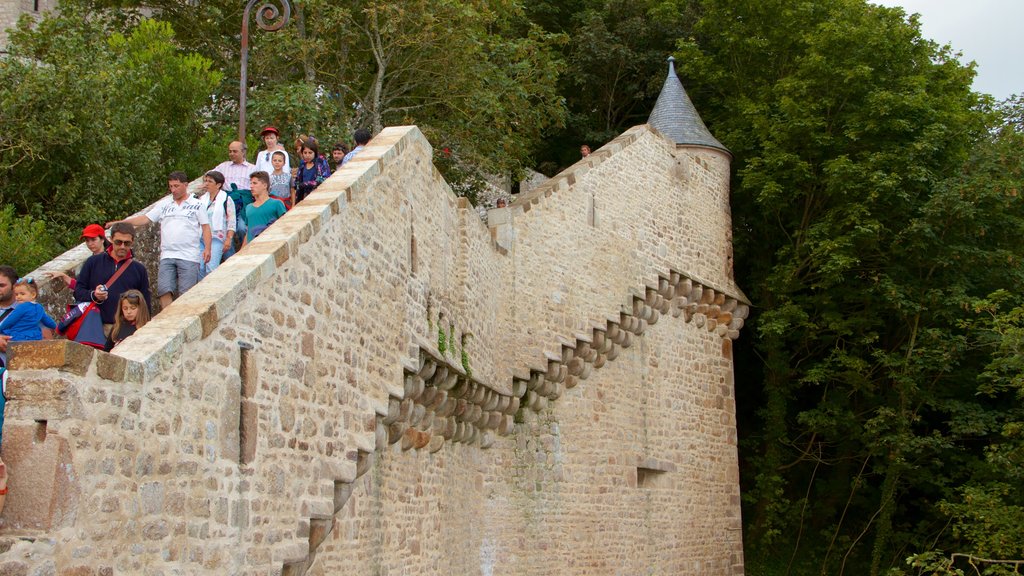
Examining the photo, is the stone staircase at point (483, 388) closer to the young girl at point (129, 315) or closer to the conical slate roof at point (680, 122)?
the young girl at point (129, 315)

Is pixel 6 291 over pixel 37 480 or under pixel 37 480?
over

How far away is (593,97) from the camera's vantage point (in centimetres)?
2806

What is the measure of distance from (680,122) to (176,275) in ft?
41.0

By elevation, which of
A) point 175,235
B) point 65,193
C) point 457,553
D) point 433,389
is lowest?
point 457,553

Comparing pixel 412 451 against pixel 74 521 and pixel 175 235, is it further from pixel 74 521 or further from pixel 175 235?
pixel 74 521

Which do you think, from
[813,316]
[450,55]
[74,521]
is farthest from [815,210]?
[74,521]

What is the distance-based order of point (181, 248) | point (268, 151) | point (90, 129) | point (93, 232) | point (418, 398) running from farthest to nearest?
point (90, 129), point (268, 151), point (418, 398), point (181, 248), point (93, 232)

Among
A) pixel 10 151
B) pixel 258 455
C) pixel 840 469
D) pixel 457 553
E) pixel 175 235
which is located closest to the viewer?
pixel 258 455

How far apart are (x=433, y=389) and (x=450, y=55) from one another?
1019 centimetres

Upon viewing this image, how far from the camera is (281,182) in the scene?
1157cm

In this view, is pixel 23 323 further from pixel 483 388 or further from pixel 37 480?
pixel 483 388

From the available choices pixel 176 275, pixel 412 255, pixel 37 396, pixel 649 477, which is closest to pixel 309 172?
pixel 412 255

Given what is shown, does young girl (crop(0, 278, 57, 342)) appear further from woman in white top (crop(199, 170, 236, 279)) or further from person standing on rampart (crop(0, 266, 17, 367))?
woman in white top (crop(199, 170, 236, 279))

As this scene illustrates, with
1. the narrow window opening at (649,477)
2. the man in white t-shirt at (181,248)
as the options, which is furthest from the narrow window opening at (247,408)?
the narrow window opening at (649,477)
